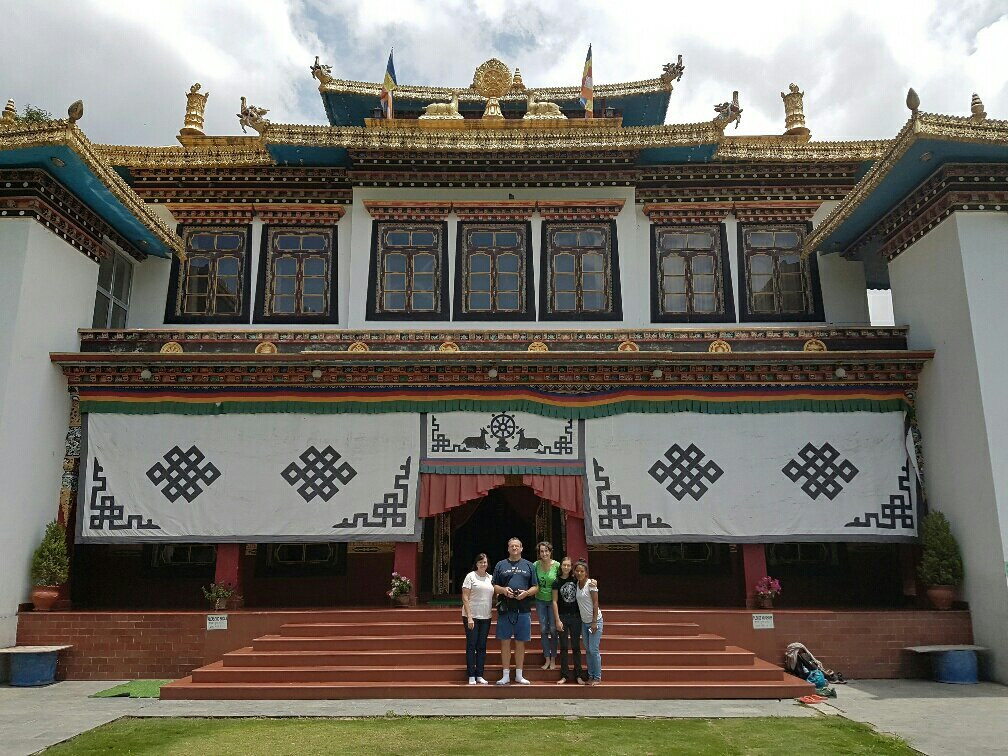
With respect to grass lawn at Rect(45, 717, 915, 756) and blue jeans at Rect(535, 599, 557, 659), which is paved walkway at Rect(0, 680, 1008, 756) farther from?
blue jeans at Rect(535, 599, 557, 659)

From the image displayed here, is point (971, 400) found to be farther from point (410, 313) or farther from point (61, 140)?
point (61, 140)

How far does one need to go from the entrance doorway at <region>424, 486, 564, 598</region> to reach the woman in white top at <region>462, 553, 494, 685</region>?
14.4 ft

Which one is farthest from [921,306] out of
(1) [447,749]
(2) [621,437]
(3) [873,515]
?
(1) [447,749]

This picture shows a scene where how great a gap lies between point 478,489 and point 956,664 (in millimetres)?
6665

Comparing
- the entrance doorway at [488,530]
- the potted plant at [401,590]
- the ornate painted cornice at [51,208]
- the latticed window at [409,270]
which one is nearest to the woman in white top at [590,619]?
the potted plant at [401,590]

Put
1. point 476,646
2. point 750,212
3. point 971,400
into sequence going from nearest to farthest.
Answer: point 476,646
point 971,400
point 750,212

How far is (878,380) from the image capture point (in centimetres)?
1175

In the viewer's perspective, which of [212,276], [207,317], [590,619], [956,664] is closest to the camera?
[590,619]

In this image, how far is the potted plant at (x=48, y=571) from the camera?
34.8 ft

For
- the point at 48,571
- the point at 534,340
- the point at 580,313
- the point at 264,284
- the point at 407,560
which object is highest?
the point at 264,284

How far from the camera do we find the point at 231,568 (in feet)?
37.1

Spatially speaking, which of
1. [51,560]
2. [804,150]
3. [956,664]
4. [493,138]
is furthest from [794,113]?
[51,560]

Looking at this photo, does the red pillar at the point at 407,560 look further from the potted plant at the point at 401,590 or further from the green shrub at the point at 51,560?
the green shrub at the point at 51,560

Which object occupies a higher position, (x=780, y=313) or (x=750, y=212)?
(x=750, y=212)
